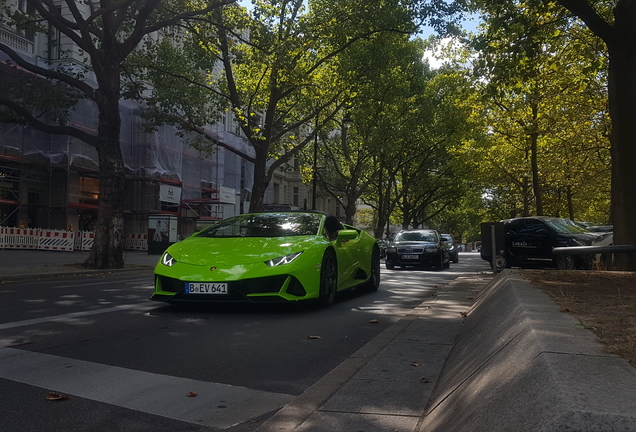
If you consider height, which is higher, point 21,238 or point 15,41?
point 15,41

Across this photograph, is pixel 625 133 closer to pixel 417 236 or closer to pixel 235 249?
pixel 235 249

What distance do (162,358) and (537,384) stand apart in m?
3.27

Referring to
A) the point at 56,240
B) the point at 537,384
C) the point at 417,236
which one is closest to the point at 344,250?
the point at 537,384

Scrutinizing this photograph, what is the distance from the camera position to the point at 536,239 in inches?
625

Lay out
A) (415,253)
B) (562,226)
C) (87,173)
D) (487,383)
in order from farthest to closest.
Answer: (87,173), (415,253), (562,226), (487,383)

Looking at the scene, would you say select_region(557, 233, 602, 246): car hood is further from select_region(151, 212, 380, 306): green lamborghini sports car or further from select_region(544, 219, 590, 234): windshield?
select_region(151, 212, 380, 306): green lamborghini sports car

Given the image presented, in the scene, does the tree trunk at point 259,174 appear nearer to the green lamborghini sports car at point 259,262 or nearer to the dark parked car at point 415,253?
the dark parked car at point 415,253

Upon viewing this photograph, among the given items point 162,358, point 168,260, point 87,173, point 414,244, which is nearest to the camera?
point 162,358

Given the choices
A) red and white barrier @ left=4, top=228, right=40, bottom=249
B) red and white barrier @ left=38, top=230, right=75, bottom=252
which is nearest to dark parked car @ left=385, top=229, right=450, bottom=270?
red and white barrier @ left=38, top=230, right=75, bottom=252

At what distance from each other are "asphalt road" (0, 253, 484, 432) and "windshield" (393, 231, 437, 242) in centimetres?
1350

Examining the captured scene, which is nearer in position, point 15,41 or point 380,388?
point 380,388

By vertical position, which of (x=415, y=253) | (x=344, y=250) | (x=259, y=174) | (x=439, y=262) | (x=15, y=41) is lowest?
(x=439, y=262)

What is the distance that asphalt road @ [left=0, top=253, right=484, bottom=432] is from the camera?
133 inches

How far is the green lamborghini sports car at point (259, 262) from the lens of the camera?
6.87m
